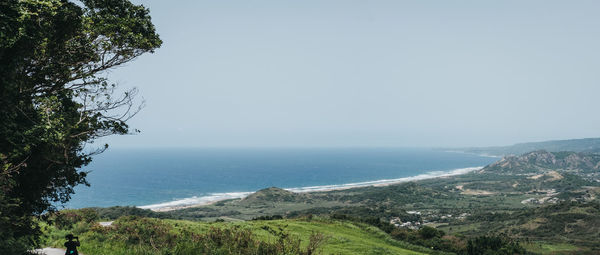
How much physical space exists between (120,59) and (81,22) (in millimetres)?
2471

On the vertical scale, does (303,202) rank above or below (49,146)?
below

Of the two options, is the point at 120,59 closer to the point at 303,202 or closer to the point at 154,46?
the point at 154,46

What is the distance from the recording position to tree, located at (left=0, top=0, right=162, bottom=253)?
933 centimetres

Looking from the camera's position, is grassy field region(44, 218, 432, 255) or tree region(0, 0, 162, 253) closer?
tree region(0, 0, 162, 253)

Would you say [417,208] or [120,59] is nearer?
[120,59]

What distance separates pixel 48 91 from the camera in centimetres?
1190

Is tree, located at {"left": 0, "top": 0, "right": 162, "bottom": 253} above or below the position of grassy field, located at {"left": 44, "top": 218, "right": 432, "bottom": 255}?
above

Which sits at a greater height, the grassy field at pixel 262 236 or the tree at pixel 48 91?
the tree at pixel 48 91

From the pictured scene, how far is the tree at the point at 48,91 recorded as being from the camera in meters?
9.33

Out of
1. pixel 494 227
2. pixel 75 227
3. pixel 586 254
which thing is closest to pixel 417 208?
pixel 494 227

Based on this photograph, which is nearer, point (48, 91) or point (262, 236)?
point (48, 91)

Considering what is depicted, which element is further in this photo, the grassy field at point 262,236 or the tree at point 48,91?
the grassy field at point 262,236

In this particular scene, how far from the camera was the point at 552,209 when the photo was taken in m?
95.0

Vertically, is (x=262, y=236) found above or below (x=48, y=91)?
below
